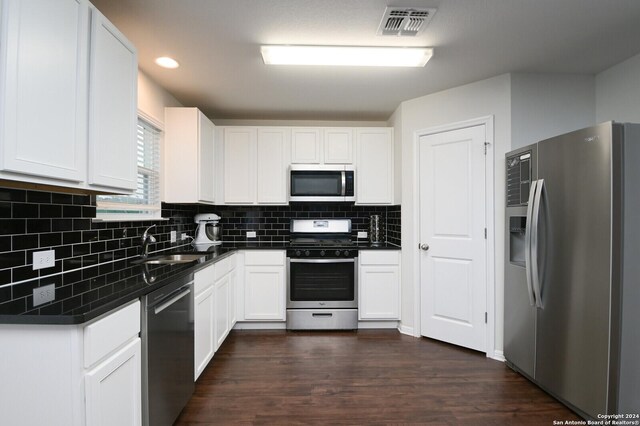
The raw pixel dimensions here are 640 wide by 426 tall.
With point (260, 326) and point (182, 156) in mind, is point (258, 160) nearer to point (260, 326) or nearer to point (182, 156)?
point (182, 156)

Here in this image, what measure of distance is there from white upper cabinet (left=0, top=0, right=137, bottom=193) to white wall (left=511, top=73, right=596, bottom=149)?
114 inches

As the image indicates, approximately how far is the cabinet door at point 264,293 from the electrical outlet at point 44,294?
6.29ft

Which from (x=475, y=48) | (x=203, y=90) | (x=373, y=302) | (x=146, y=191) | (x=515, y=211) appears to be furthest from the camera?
(x=373, y=302)

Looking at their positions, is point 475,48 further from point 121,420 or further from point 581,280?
point 121,420

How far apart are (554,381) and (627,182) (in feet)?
4.42

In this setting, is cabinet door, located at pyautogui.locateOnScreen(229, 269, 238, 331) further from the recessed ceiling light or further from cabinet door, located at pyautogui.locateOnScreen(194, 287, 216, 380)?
the recessed ceiling light

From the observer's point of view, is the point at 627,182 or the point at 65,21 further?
the point at 627,182

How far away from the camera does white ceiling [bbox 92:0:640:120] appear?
1.77 meters

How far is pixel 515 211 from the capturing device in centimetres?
239

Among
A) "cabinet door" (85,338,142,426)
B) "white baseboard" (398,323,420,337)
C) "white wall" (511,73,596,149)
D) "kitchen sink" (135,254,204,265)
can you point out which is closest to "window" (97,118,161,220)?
"kitchen sink" (135,254,204,265)

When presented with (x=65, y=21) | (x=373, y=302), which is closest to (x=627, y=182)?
(x=373, y=302)

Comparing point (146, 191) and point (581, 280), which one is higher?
point (146, 191)

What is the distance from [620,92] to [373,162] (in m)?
2.14

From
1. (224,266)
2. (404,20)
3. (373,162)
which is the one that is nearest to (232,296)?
(224,266)
